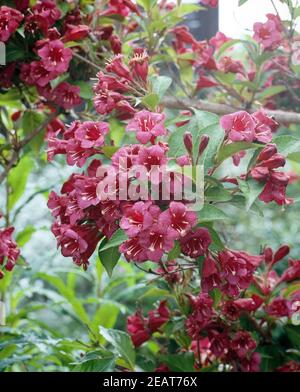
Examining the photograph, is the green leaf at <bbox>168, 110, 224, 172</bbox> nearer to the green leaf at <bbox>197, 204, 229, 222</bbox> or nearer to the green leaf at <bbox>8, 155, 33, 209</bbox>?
the green leaf at <bbox>197, 204, 229, 222</bbox>

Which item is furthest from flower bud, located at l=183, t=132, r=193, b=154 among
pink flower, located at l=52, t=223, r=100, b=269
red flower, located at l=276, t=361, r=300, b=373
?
red flower, located at l=276, t=361, r=300, b=373

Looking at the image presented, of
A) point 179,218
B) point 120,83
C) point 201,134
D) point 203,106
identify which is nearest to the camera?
point 179,218

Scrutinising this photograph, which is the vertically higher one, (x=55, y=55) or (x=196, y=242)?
(x=55, y=55)

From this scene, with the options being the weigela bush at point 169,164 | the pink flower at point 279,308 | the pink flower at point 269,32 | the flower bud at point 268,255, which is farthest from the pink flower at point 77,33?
the pink flower at point 279,308

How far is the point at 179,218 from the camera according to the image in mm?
940

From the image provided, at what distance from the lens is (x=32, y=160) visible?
196 centimetres

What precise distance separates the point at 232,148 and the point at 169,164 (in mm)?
107

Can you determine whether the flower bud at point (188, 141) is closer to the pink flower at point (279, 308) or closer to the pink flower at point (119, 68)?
the pink flower at point (119, 68)

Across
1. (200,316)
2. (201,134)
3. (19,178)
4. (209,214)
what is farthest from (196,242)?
(19,178)

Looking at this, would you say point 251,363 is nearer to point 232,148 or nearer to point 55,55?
point 232,148

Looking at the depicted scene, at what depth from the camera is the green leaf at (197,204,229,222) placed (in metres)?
0.95

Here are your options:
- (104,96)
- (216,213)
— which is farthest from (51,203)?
(216,213)

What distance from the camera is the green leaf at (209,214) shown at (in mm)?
948
